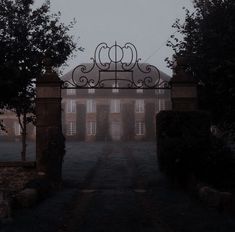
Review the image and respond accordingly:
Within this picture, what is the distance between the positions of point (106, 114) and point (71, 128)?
17.4ft

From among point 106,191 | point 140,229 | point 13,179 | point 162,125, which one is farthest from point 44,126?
point 140,229

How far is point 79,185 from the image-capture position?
14.6 meters

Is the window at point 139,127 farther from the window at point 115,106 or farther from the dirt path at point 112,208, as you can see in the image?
the dirt path at point 112,208

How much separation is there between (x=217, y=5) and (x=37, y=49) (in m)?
7.23

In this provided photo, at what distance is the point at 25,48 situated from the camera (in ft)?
57.6

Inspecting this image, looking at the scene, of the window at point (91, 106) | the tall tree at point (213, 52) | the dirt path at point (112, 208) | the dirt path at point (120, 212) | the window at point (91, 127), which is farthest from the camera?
the window at point (91, 106)

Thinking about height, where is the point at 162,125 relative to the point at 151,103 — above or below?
below

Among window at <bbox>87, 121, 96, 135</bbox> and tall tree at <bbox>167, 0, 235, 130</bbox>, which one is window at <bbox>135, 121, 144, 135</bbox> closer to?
window at <bbox>87, 121, 96, 135</bbox>

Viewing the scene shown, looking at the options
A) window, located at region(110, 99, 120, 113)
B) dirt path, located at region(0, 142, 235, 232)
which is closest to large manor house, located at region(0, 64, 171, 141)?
window, located at region(110, 99, 120, 113)

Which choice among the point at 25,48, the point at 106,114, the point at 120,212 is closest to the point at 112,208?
the point at 120,212

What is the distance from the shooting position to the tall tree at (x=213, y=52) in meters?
11.5

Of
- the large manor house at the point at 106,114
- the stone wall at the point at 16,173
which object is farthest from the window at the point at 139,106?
the stone wall at the point at 16,173

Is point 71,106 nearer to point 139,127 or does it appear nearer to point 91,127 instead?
point 91,127

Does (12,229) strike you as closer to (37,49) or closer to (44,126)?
(44,126)
